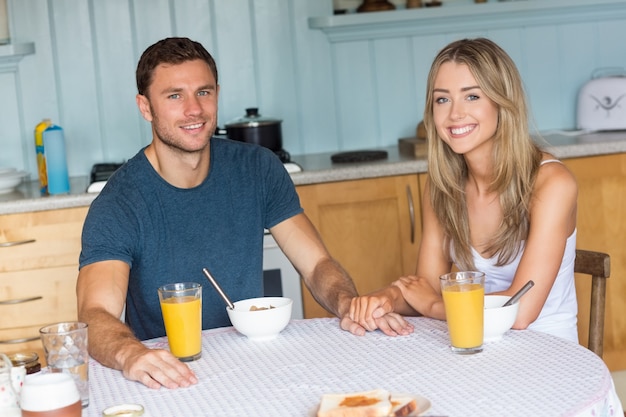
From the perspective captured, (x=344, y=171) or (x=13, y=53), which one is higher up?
(x=13, y=53)

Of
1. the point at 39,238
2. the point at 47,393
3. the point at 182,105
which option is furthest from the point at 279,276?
the point at 47,393

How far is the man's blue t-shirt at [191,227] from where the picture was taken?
2229 mm

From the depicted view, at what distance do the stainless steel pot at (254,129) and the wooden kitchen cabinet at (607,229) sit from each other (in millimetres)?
1046

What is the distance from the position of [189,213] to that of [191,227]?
1.3 inches

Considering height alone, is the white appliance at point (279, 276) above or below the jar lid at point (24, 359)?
below

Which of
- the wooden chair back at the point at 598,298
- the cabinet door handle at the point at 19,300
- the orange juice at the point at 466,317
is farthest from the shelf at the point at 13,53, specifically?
the orange juice at the point at 466,317

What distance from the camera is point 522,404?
1455mm

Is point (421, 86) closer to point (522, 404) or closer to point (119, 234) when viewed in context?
point (119, 234)

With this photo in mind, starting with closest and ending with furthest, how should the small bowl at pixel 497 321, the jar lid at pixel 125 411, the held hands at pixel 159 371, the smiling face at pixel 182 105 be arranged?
1. the jar lid at pixel 125 411
2. the held hands at pixel 159 371
3. the small bowl at pixel 497 321
4. the smiling face at pixel 182 105

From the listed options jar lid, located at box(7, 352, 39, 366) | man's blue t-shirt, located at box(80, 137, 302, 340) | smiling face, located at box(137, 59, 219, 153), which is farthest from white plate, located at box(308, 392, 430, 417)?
smiling face, located at box(137, 59, 219, 153)

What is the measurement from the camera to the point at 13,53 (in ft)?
11.9

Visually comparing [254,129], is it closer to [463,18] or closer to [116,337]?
[463,18]

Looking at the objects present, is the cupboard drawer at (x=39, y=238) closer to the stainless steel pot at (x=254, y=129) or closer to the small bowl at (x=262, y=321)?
the stainless steel pot at (x=254, y=129)

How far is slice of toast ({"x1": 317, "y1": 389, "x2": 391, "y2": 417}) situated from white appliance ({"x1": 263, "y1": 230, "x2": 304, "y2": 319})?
185 cm
